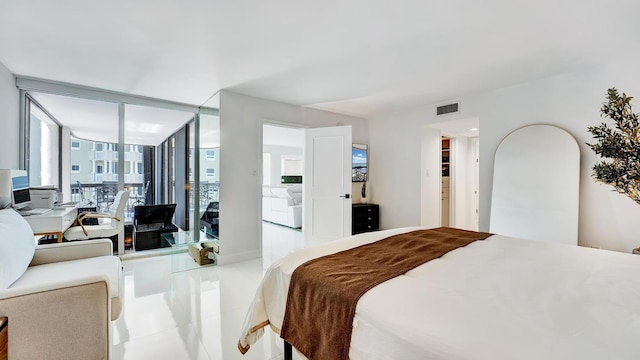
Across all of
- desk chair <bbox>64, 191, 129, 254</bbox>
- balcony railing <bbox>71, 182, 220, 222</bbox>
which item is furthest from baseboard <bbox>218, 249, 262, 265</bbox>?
desk chair <bbox>64, 191, 129, 254</bbox>

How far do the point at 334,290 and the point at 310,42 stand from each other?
2063 millimetres

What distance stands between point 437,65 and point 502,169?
1.70m

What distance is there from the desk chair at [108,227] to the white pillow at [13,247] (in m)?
1.65

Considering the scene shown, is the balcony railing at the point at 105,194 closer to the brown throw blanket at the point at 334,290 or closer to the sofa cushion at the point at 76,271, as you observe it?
the sofa cushion at the point at 76,271

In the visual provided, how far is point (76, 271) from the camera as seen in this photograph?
2.00 meters

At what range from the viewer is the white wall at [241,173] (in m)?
3.88

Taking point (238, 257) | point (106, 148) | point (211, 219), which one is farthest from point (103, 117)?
point (238, 257)

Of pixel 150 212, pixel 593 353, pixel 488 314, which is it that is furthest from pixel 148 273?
pixel 593 353

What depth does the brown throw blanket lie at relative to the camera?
1.22m

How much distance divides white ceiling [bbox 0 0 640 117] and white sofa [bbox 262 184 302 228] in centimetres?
329

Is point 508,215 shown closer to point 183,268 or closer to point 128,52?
point 183,268

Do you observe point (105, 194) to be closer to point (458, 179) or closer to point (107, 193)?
point (107, 193)

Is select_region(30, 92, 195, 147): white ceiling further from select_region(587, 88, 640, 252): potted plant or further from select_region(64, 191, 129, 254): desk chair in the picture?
select_region(587, 88, 640, 252): potted plant

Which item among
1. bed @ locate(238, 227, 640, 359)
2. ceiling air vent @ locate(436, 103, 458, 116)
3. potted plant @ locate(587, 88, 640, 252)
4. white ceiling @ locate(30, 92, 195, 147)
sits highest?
ceiling air vent @ locate(436, 103, 458, 116)
